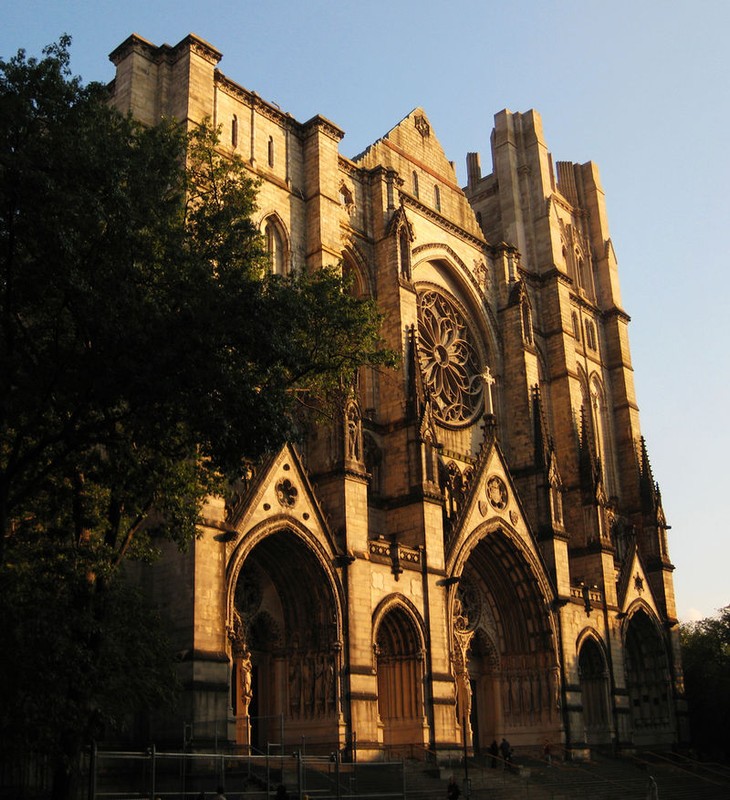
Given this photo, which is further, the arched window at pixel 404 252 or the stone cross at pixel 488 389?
the stone cross at pixel 488 389

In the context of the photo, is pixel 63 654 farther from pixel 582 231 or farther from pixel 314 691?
pixel 582 231

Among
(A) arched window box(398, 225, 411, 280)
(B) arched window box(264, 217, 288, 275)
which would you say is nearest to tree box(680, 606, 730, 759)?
(A) arched window box(398, 225, 411, 280)

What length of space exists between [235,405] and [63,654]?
429 cm

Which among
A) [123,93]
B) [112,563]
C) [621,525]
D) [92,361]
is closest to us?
[92,361]

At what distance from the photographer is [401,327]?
32.0m

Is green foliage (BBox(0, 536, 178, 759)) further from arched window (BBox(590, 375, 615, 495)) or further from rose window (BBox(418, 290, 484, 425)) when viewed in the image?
arched window (BBox(590, 375, 615, 495))

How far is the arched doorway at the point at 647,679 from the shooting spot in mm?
37750

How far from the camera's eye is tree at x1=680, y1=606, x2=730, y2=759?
39.1 meters

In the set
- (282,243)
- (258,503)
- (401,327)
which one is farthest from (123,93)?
(258,503)

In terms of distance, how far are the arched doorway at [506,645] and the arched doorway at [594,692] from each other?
2.91 m

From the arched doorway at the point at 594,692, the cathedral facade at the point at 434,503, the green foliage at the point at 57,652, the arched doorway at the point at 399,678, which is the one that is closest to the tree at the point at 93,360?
the green foliage at the point at 57,652

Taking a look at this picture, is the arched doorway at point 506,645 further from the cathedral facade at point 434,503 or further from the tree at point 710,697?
the tree at point 710,697

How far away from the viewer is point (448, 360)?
3678cm

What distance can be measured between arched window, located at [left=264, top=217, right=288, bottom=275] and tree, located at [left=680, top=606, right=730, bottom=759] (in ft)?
77.3
